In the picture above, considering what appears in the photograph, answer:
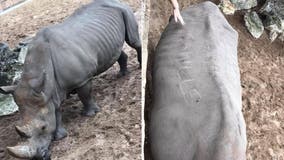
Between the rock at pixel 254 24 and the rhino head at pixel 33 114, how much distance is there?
2486 millimetres

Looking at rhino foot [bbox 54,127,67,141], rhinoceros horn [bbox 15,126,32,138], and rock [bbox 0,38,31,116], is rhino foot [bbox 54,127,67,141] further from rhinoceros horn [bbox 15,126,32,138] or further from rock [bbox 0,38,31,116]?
rock [bbox 0,38,31,116]

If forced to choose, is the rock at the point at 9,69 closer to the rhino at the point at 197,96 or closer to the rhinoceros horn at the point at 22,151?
the rhinoceros horn at the point at 22,151

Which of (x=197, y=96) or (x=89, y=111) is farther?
(x=89, y=111)

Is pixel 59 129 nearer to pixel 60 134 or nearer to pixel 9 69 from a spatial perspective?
pixel 60 134

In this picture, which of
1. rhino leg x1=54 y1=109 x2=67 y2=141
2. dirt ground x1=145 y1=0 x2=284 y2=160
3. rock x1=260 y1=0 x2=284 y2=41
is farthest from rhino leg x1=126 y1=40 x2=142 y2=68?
rock x1=260 y1=0 x2=284 y2=41

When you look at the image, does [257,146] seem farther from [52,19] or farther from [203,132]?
[52,19]

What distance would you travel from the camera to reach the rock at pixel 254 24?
4.73 m

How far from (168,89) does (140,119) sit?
0.24m

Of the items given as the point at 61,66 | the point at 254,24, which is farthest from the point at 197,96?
the point at 254,24

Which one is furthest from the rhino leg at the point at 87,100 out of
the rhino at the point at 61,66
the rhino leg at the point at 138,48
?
the rhino leg at the point at 138,48

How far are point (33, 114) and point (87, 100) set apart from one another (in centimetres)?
43

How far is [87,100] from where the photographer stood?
3.10 metres

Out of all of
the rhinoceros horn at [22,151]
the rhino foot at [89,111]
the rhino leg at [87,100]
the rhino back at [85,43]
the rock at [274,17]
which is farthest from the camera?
the rock at [274,17]

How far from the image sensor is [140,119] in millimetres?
3092
